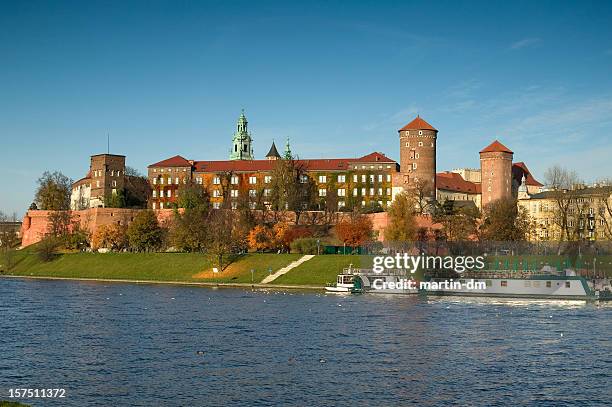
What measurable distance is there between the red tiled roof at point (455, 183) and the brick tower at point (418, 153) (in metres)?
19.5

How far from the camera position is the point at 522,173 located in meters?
143

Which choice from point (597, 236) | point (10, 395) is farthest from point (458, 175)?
point (10, 395)

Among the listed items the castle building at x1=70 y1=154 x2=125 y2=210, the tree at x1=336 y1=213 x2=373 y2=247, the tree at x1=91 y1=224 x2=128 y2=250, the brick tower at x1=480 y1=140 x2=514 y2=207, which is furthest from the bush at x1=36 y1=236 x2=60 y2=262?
the brick tower at x1=480 y1=140 x2=514 y2=207

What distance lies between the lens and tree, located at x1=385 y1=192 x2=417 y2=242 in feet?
290

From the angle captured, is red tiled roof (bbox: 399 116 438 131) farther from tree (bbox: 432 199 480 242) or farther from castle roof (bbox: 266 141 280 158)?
castle roof (bbox: 266 141 280 158)

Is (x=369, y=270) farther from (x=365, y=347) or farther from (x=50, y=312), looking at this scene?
(x=365, y=347)

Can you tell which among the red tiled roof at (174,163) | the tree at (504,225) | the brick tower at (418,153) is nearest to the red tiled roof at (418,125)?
the brick tower at (418,153)

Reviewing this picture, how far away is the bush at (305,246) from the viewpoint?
89.8 meters

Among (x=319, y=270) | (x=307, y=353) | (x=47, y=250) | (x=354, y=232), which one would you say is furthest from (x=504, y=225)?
(x=307, y=353)

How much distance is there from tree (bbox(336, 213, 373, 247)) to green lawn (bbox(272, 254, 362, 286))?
13.3 meters

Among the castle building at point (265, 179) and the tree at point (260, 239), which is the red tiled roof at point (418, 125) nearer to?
the castle building at point (265, 179)

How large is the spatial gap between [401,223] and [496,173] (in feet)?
126

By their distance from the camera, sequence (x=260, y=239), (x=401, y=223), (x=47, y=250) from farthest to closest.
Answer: (x=47, y=250) → (x=260, y=239) → (x=401, y=223)

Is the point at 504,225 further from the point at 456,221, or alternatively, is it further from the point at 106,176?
the point at 106,176
